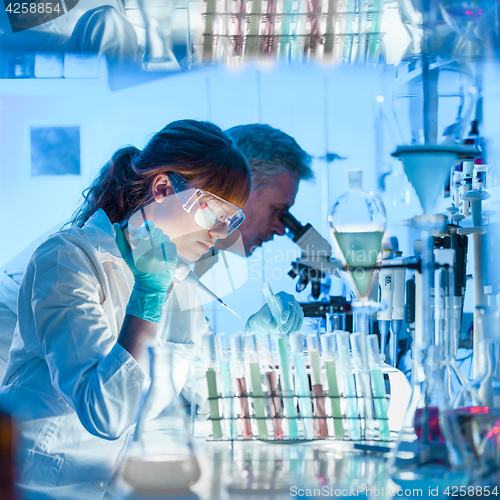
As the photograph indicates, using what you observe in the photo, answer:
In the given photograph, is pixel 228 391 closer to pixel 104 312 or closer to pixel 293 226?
pixel 104 312

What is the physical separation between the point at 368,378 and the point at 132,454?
0.47m

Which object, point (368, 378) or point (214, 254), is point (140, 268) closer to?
point (368, 378)

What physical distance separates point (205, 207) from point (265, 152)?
45.2 inches

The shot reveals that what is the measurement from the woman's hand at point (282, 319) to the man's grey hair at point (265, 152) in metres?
0.98

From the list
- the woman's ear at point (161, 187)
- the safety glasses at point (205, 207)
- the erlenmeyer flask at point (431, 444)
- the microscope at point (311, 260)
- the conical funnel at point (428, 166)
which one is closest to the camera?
the erlenmeyer flask at point (431, 444)

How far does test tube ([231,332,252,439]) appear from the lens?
1.00 m

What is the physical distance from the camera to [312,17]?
5.31 feet

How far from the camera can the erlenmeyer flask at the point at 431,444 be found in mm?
705

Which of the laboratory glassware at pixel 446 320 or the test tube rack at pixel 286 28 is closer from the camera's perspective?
the laboratory glassware at pixel 446 320

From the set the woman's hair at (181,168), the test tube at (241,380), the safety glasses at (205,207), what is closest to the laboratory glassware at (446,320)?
the test tube at (241,380)

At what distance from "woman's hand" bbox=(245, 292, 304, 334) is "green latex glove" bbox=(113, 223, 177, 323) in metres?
0.44

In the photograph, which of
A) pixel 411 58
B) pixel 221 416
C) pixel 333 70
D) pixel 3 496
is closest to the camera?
pixel 3 496

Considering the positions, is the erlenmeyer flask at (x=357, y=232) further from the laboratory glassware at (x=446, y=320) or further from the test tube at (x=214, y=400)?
the test tube at (x=214, y=400)

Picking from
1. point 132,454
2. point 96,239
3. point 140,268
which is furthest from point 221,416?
point 96,239
